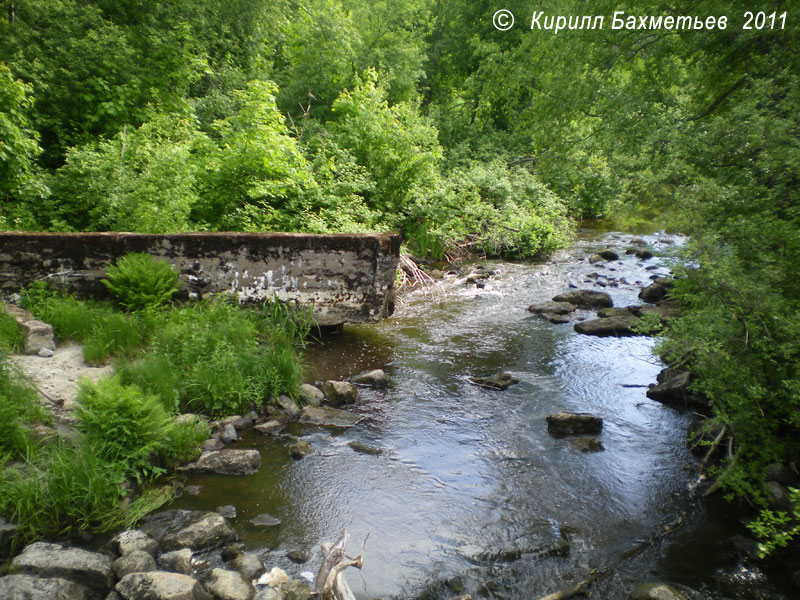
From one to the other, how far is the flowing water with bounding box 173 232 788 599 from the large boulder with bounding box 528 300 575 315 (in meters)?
1.98

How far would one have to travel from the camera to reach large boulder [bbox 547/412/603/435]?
6.11 metres

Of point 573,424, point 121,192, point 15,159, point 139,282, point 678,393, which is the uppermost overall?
point 15,159

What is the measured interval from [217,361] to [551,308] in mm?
6869

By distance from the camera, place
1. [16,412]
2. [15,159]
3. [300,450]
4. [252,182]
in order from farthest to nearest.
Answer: [252,182] < [15,159] < [300,450] < [16,412]

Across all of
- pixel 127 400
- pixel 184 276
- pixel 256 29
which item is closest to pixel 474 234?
pixel 256 29

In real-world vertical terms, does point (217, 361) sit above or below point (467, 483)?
above

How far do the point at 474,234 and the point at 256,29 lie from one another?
8.53m

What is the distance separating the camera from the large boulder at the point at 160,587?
132 inches

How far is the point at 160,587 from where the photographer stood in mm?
3381

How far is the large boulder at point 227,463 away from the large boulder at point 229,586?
4.60 feet

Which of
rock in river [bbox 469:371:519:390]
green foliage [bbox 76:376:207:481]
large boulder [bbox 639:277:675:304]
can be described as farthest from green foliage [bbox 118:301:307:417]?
large boulder [bbox 639:277:675:304]

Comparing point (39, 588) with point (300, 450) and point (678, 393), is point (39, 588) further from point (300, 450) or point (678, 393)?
point (678, 393)

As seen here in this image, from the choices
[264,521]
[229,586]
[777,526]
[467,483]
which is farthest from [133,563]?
[777,526]

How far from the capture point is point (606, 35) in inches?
342
